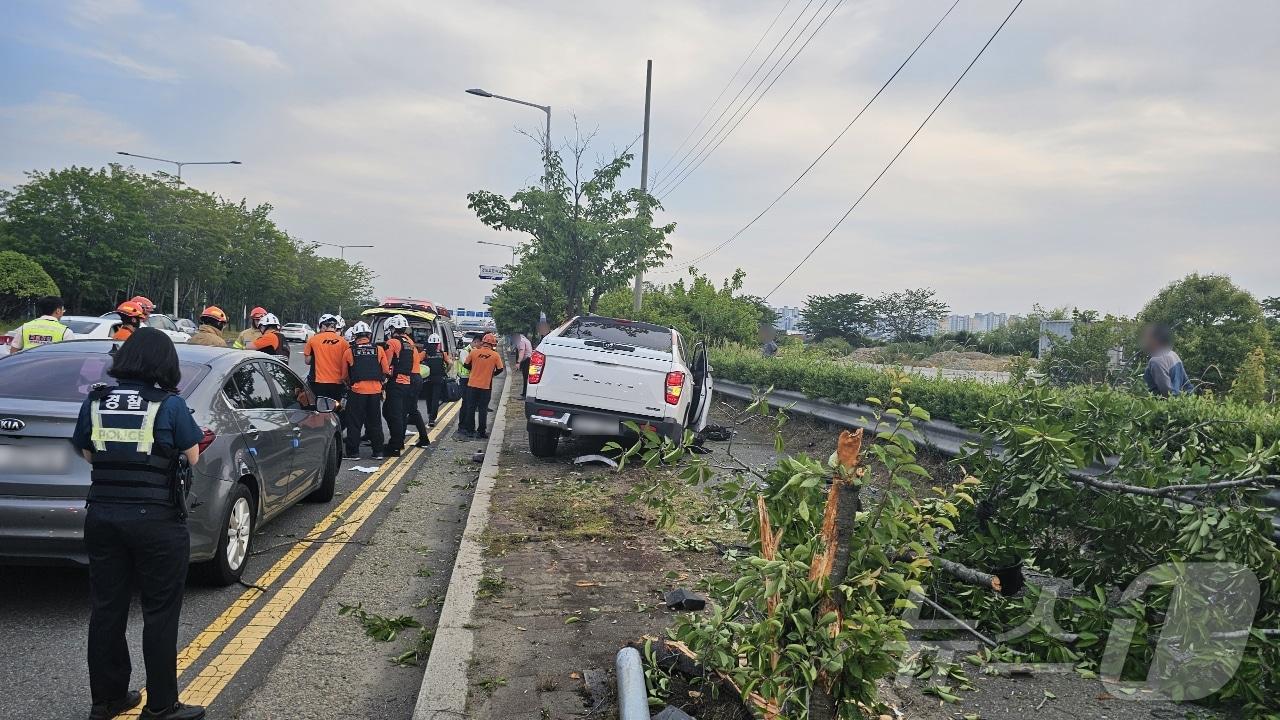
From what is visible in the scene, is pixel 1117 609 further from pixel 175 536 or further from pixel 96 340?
pixel 96 340

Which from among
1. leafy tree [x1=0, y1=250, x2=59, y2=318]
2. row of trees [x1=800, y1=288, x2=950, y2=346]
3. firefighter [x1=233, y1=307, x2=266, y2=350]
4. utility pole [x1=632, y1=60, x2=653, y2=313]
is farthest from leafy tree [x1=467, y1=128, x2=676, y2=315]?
row of trees [x1=800, y1=288, x2=950, y2=346]

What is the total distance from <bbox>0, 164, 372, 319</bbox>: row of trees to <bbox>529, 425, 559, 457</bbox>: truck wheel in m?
41.9

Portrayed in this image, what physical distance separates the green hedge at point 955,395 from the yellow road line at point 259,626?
4.24 meters

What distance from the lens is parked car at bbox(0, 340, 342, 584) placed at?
194 inches

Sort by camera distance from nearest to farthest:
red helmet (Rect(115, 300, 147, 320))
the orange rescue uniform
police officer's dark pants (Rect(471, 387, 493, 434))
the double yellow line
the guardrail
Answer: the double yellow line, the guardrail, red helmet (Rect(115, 300, 147, 320)), the orange rescue uniform, police officer's dark pants (Rect(471, 387, 493, 434))

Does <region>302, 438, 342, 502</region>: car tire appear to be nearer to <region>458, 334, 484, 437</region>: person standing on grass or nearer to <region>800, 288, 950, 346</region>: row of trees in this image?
<region>458, 334, 484, 437</region>: person standing on grass

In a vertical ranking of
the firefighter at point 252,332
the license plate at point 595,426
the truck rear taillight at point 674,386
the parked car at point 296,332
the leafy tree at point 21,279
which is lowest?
the parked car at point 296,332

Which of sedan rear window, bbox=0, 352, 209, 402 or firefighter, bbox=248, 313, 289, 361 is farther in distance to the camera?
firefighter, bbox=248, 313, 289, 361

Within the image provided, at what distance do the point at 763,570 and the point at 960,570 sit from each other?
2205mm

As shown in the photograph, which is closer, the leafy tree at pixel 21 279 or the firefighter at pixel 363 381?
the firefighter at pixel 363 381

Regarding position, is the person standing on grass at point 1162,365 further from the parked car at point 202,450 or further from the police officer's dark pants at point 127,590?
the police officer's dark pants at point 127,590

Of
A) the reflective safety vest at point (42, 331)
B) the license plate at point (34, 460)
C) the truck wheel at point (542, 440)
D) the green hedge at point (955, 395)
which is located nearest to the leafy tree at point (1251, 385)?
the green hedge at point (955, 395)

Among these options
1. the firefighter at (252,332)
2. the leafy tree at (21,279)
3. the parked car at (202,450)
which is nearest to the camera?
the parked car at (202,450)

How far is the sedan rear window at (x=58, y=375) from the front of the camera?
5418 mm
